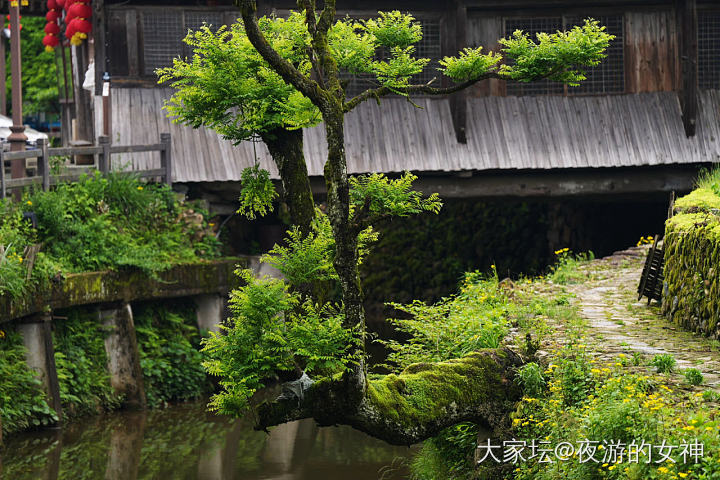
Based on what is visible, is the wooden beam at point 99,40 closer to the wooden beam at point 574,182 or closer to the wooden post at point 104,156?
the wooden post at point 104,156

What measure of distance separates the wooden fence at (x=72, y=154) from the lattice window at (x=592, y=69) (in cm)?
673

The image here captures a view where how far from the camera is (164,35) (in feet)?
66.3

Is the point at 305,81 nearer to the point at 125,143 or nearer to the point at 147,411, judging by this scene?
the point at 147,411

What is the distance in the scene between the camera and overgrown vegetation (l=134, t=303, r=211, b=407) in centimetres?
1703

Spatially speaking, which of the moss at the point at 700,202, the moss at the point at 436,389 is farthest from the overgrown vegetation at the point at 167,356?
the moss at the point at 700,202

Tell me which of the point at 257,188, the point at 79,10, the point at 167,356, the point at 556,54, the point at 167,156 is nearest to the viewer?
the point at 556,54

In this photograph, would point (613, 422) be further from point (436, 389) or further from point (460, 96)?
point (460, 96)

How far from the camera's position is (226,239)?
A: 1994 cm

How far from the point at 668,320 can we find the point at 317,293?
4.68m

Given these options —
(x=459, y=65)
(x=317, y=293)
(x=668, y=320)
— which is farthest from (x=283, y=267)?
(x=668, y=320)

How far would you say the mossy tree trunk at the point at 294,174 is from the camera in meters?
10.0

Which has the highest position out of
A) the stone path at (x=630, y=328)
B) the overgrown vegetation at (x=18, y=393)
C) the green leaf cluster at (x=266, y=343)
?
the green leaf cluster at (x=266, y=343)

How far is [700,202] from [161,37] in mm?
10959

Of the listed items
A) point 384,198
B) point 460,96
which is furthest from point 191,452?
point 460,96
